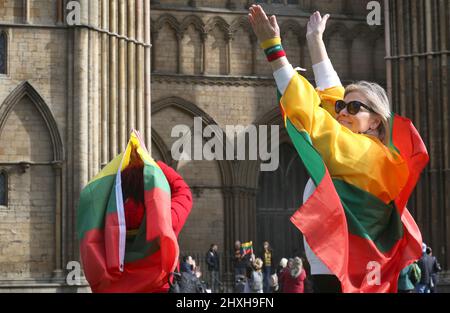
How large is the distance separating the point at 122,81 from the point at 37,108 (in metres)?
1.81

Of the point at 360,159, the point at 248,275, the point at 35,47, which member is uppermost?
the point at 35,47

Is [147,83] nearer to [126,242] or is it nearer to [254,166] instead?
[254,166]

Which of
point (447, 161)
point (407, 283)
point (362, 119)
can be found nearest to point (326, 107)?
point (362, 119)

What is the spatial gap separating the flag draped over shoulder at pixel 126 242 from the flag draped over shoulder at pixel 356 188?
1.96 meters

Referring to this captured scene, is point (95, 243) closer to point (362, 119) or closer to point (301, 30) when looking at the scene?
point (362, 119)

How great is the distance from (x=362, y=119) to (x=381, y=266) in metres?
0.89

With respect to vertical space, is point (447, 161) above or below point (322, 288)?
above

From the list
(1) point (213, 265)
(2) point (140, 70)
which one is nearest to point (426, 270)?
(1) point (213, 265)

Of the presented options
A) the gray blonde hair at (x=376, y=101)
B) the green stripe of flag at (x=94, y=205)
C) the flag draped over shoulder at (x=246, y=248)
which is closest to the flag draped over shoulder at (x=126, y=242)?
the green stripe of flag at (x=94, y=205)

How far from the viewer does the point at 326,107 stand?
7.61m

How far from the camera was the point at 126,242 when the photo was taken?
8961 millimetres

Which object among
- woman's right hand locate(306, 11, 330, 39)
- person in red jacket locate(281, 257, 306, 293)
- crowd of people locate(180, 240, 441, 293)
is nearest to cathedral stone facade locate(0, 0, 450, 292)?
crowd of people locate(180, 240, 441, 293)

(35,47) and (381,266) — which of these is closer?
(381,266)
